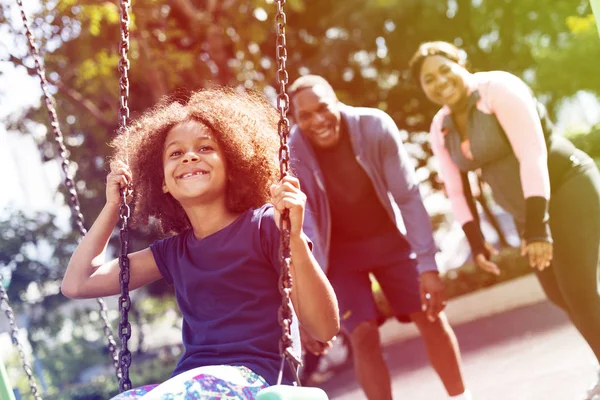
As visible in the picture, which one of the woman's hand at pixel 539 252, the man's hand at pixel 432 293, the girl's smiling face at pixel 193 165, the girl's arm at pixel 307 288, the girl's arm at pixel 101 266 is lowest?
the man's hand at pixel 432 293

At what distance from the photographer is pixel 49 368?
9.83 meters

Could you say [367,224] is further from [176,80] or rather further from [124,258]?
[176,80]

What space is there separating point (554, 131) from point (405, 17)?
237 inches

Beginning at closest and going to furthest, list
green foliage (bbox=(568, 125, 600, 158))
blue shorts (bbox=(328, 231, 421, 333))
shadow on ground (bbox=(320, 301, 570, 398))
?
blue shorts (bbox=(328, 231, 421, 333))
shadow on ground (bbox=(320, 301, 570, 398))
green foliage (bbox=(568, 125, 600, 158))

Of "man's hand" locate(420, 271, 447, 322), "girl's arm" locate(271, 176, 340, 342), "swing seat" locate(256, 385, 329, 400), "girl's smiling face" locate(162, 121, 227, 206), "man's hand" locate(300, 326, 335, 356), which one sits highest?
"girl's smiling face" locate(162, 121, 227, 206)

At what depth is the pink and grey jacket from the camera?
3.12 m

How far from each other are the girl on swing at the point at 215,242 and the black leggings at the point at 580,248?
1409mm

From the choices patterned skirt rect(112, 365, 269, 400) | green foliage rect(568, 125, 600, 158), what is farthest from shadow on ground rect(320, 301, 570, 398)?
patterned skirt rect(112, 365, 269, 400)

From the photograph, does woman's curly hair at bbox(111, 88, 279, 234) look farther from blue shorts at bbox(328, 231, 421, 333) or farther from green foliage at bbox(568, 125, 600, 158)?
green foliage at bbox(568, 125, 600, 158)

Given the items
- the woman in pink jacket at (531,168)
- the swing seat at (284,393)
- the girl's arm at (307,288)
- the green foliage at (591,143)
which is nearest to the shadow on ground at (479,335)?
the green foliage at (591,143)

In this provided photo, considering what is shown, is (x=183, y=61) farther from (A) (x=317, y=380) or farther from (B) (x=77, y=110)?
(A) (x=317, y=380)

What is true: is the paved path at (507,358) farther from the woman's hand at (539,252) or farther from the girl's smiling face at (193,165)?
the girl's smiling face at (193,165)

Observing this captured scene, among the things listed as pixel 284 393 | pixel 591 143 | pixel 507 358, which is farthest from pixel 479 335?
pixel 284 393

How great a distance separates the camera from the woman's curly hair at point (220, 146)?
2.46 meters
